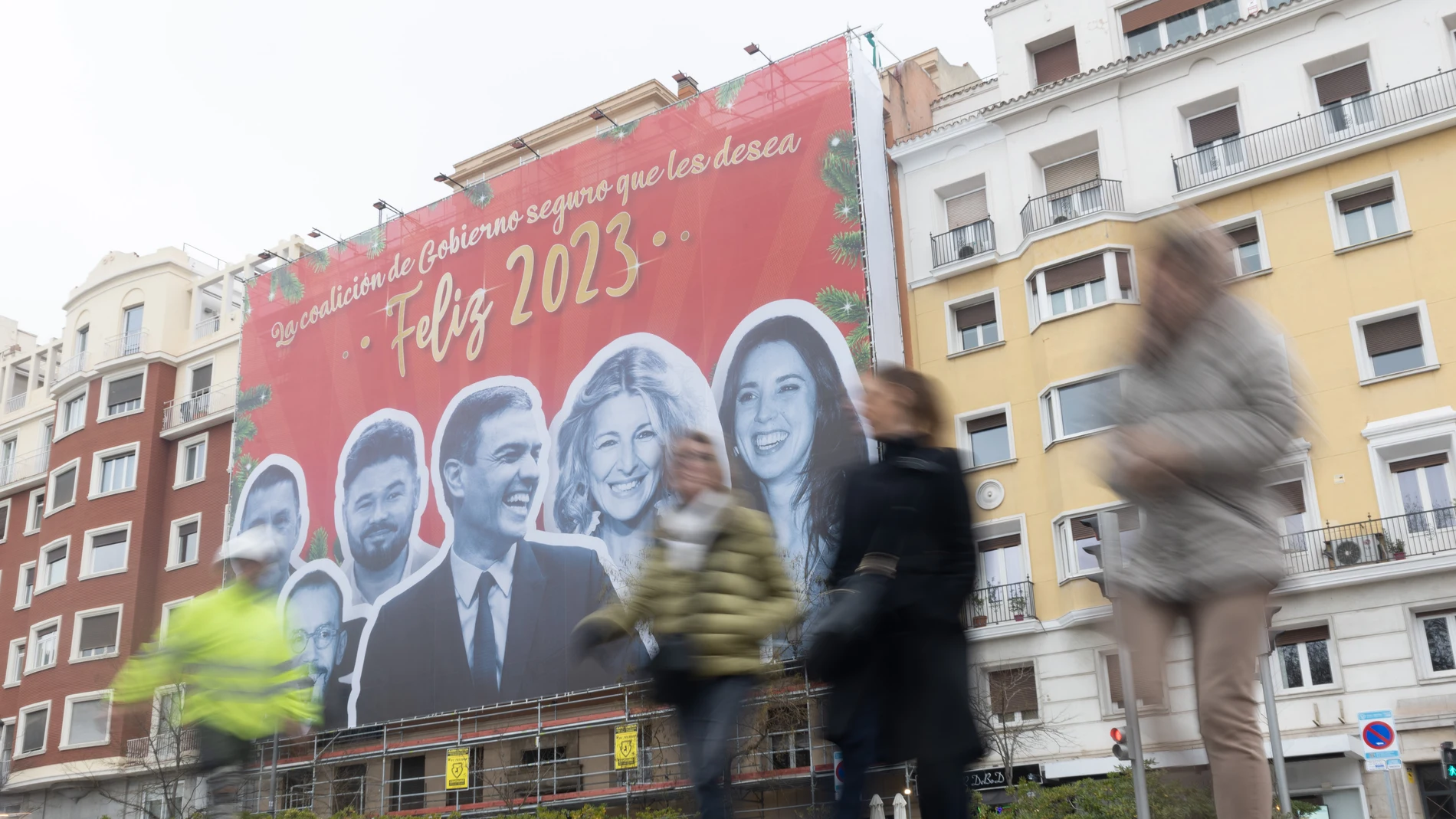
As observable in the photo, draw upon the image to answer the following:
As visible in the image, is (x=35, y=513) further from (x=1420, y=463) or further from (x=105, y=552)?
(x=1420, y=463)

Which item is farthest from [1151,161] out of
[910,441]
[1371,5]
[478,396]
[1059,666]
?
[910,441]

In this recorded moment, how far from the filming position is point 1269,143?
2488cm

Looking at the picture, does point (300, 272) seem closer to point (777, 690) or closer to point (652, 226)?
point (652, 226)

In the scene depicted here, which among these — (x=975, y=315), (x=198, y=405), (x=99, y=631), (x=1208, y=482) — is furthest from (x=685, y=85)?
(x=1208, y=482)

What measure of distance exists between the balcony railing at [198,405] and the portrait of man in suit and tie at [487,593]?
11.6 metres

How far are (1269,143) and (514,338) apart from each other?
55.7ft

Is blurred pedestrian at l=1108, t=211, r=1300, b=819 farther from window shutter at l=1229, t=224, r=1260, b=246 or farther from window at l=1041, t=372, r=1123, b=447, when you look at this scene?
window shutter at l=1229, t=224, r=1260, b=246

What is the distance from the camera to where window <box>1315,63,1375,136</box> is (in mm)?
24062

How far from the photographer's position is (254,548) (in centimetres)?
719

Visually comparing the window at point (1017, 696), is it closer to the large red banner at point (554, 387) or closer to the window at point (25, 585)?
the large red banner at point (554, 387)

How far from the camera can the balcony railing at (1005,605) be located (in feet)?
82.1

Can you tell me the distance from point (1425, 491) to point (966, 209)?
11.1 metres

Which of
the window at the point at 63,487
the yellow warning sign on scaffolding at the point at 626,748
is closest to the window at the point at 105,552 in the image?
the window at the point at 63,487

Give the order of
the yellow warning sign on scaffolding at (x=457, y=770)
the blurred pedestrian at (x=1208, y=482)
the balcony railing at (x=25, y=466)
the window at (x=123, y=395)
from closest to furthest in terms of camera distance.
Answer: the blurred pedestrian at (x=1208, y=482)
the yellow warning sign on scaffolding at (x=457, y=770)
the window at (x=123, y=395)
the balcony railing at (x=25, y=466)
